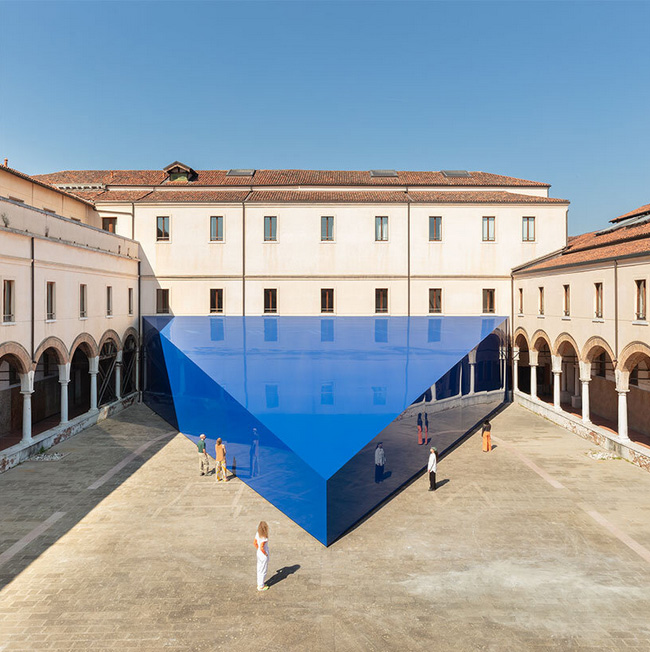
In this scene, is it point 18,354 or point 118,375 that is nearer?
point 18,354

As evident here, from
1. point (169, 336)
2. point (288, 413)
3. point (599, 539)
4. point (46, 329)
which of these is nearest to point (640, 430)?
point (599, 539)

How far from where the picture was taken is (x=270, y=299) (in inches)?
1296

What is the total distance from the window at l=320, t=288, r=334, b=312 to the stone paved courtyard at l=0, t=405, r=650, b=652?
53.6 feet

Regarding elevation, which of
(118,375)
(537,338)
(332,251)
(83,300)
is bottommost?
(118,375)

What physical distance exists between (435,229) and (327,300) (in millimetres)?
8123

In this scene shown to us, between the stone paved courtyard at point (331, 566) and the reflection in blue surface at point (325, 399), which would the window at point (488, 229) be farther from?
the stone paved courtyard at point (331, 566)

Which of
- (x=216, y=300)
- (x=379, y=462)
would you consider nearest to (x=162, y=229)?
(x=216, y=300)

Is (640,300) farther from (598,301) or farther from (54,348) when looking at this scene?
(54,348)

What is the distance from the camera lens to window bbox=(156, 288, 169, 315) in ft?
107

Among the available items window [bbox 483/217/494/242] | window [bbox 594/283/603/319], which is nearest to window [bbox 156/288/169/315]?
window [bbox 483/217/494/242]

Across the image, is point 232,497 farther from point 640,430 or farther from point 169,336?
point 640,430

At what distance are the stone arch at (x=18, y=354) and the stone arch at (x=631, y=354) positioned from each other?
22960 mm

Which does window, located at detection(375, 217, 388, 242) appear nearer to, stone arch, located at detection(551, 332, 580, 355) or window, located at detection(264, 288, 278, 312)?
window, located at detection(264, 288, 278, 312)

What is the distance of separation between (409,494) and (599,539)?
5329mm
